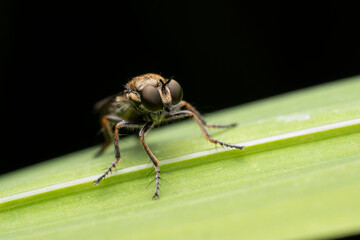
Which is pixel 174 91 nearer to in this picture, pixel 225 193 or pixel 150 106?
pixel 150 106

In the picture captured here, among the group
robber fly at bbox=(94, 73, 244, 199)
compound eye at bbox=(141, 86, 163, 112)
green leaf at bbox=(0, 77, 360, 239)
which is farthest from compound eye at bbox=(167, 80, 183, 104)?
green leaf at bbox=(0, 77, 360, 239)

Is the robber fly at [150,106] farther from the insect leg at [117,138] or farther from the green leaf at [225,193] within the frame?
the green leaf at [225,193]

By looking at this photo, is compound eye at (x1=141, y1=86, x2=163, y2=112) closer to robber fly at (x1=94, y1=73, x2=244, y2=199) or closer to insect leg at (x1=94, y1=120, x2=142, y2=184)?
robber fly at (x1=94, y1=73, x2=244, y2=199)

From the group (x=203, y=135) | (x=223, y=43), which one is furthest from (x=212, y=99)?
(x=203, y=135)

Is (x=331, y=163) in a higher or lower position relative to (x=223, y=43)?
lower

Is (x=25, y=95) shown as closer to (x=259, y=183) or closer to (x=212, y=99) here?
(x=212, y=99)

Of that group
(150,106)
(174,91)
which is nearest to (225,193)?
(150,106)
